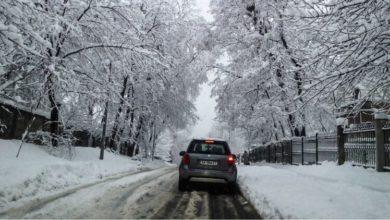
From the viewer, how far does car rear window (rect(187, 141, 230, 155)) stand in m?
12.8

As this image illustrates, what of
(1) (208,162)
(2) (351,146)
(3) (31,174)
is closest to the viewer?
(3) (31,174)

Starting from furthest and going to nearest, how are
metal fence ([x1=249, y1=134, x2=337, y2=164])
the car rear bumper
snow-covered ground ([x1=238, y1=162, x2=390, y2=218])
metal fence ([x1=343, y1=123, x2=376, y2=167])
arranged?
metal fence ([x1=249, y1=134, x2=337, y2=164]), the car rear bumper, metal fence ([x1=343, y1=123, x2=376, y2=167]), snow-covered ground ([x1=238, y1=162, x2=390, y2=218])

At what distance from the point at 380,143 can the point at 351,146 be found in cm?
218

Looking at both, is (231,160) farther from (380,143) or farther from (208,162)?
(380,143)

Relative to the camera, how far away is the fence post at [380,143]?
11453mm

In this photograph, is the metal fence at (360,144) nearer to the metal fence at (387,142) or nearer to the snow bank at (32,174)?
the metal fence at (387,142)

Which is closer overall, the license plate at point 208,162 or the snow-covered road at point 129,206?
the snow-covered road at point 129,206

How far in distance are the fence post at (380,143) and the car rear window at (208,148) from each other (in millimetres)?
4372

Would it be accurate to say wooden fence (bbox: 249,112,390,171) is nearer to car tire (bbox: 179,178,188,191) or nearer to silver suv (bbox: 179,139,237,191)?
silver suv (bbox: 179,139,237,191)

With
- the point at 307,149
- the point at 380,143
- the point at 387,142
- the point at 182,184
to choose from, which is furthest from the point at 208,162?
the point at 307,149

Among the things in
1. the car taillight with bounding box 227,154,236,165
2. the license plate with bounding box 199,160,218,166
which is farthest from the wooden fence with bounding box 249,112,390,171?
the license plate with bounding box 199,160,218,166

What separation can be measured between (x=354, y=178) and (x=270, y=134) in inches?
693

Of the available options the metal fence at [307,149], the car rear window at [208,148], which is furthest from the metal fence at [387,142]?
the car rear window at [208,148]

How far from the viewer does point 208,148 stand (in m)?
13.0
